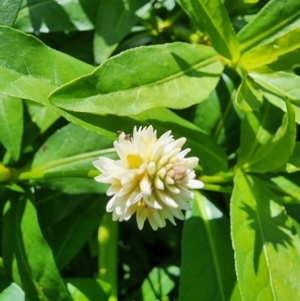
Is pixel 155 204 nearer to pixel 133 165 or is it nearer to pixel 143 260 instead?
pixel 133 165

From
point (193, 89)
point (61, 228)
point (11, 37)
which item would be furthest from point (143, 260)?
point (11, 37)

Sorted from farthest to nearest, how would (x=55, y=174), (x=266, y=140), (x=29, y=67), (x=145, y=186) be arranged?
(x=266, y=140) → (x=55, y=174) → (x=29, y=67) → (x=145, y=186)

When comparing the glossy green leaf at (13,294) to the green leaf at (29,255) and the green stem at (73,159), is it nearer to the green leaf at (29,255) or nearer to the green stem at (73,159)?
the green leaf at (29,255)

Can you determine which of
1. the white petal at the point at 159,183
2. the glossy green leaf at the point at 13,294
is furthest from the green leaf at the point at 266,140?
the glossy green leaf at the point at 13,294

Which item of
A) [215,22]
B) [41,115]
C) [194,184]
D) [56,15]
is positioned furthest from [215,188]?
[56,15]

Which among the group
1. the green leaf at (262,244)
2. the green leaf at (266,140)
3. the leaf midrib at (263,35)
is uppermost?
the leaf midrib at (263,35)

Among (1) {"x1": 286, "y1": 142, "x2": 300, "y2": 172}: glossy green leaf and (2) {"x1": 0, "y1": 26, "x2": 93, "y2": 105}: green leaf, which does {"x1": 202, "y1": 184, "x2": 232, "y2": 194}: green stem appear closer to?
(1) {"x1": 286, "y1": 142, "x2": 300, "y2": 172}: glossy green leaf

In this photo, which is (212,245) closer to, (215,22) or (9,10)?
(215,22)
